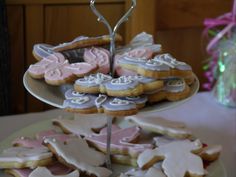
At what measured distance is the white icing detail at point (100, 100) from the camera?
54 cm

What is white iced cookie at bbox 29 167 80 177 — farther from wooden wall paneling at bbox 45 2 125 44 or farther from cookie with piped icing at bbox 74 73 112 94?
wooden wall paneling at bbox 45 2 125 44

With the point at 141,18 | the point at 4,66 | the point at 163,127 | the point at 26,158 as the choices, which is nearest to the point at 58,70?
the point at 26,158

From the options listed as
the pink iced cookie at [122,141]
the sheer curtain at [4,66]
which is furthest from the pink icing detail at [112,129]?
the sheer curtain at [4,66]

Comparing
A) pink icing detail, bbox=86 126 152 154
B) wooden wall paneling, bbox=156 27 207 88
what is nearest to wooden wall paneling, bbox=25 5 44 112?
wooden wall paneling, bbox=156 27 207 88

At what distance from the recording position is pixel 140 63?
1.94 feet

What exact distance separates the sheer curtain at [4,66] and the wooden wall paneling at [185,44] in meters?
0.51

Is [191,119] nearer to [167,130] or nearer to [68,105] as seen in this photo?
[167,130]

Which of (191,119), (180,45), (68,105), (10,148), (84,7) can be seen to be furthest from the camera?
(180,45)

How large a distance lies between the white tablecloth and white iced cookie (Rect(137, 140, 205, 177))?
16 centimetres

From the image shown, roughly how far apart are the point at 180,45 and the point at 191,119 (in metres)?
0.47

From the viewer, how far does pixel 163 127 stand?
→ 746mm

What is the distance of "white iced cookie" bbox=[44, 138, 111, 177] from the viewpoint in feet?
2.02

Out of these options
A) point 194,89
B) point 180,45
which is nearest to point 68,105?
point 194,89

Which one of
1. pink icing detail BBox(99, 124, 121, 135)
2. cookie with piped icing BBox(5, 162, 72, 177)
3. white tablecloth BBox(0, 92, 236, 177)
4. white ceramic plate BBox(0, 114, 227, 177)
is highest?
pink icing detail BBox(99, 124, 121, 135)
